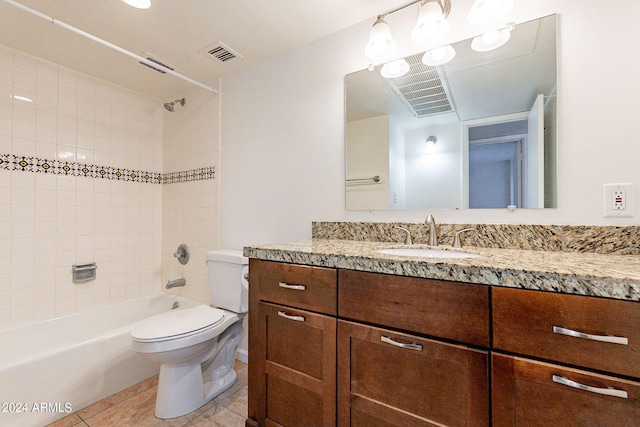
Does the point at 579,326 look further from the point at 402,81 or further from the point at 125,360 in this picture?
the point at 125,360

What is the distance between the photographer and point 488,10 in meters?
1.20

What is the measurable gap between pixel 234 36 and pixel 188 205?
4.73ft

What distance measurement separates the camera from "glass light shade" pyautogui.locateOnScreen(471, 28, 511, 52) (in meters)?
1.26

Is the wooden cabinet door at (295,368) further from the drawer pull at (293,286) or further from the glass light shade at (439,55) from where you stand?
the glass light shade at (439,55)

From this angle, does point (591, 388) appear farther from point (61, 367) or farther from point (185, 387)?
point (61, 367)

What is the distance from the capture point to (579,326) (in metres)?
0.66

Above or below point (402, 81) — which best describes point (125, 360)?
below

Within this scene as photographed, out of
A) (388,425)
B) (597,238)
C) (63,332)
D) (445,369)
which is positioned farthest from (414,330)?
(63,332)

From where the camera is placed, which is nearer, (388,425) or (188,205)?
(388,425)

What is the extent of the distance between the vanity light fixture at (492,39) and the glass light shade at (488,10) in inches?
2.5

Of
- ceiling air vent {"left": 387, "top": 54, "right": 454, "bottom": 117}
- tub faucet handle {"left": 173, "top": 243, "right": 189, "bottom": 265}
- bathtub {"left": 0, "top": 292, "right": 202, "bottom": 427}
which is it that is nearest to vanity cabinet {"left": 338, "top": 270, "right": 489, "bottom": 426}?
ceiling air vent {"left": 387, "top": 54, "right": 454, "bottom": 117}

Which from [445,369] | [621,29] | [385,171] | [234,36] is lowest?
[445,369]

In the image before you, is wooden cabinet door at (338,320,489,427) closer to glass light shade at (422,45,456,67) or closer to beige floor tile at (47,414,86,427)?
glass light shade at (422,45,456,67)

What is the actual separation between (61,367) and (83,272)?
90 centimetres
